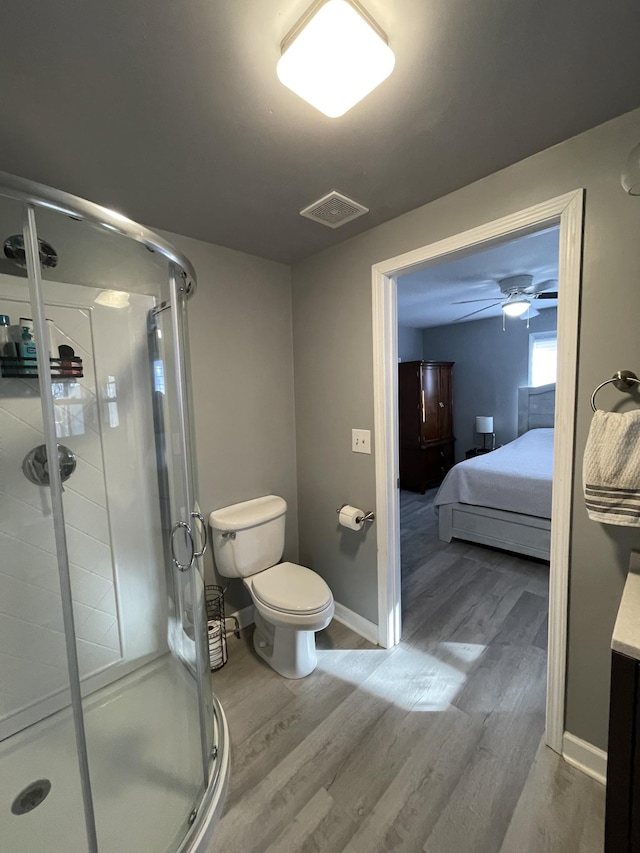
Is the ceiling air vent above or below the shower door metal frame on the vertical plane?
above

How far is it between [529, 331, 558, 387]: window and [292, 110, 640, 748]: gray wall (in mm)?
3916

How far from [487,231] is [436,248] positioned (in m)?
0.23

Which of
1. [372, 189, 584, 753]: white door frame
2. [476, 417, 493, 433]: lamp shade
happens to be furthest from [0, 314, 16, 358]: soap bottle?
[476, 417, 493, 433]: lamp shade

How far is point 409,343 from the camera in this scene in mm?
5637

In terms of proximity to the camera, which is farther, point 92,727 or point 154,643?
point 154,643

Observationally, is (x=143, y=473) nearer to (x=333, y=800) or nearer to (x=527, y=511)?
(x=333, y=800)

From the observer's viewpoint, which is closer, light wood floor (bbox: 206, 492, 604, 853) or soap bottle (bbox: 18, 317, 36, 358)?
light wood floor (bbox: 206, 492, 604, 853)

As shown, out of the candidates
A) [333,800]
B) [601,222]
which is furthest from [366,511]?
[601,222]

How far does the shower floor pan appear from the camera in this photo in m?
1.17

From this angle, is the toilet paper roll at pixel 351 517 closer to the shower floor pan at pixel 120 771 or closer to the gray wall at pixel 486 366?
the shower floor pan at pixel 120 771

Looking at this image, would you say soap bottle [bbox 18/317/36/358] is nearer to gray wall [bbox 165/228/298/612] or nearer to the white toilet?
gray wall [bbox 165/228/298/612]

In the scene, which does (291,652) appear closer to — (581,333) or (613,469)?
(613,469)

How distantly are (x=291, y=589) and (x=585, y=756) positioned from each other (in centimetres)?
133

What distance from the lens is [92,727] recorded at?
1459mm
